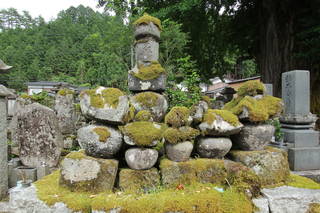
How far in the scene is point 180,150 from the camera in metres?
2.30

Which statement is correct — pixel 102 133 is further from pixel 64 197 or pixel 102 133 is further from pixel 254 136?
pixel 254 136

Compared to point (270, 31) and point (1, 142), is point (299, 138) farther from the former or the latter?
point (270, 31)

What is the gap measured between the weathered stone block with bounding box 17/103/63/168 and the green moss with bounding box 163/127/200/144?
117 inches

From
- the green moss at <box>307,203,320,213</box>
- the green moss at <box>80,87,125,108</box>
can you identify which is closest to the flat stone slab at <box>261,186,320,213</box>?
the green moss at <box>307,203,320,213</box>

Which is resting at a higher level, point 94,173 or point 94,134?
point 94,134

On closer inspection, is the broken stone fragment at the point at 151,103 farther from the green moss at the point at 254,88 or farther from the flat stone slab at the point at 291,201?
the flat stone slab at the point at 291,201

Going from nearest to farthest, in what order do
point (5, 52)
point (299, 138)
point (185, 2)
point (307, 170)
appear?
point (307, 170), point (299, 138), point (185, 2), point (5, 52)

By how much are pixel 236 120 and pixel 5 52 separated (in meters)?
41.2

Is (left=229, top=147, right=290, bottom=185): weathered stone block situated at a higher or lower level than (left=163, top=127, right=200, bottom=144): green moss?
lower

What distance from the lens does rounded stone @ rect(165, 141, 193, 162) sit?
7.57ft

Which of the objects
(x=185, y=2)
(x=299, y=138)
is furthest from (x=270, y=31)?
(x=299, y=138)

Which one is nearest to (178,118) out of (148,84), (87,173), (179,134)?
(179,134)

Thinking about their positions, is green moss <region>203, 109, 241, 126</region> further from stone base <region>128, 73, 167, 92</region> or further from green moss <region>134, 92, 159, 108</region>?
stone base <region>128, 73, 167, 92</region>

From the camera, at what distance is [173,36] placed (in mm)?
8992
